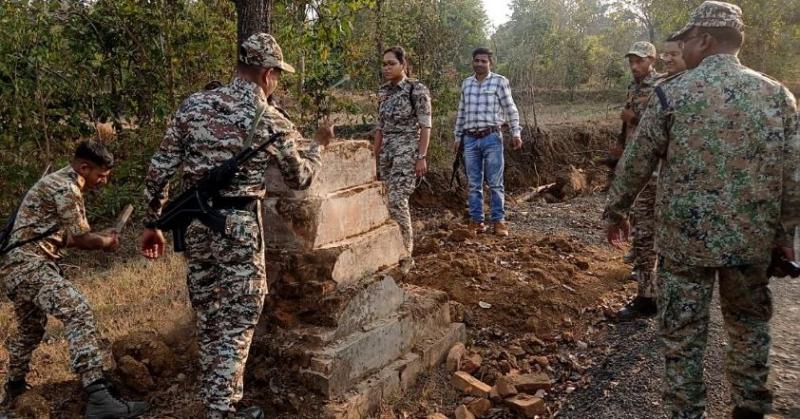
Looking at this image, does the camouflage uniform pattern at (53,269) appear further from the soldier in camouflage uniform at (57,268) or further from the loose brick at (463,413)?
the loose brick at (463,413)

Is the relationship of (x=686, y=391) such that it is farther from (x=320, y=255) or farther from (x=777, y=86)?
(x=320, y=255)

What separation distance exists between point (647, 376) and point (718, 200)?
4.64 ft

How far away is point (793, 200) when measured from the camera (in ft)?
8.89

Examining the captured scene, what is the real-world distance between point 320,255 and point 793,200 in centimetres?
245

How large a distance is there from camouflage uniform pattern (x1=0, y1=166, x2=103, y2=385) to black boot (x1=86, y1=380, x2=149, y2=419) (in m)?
0.06

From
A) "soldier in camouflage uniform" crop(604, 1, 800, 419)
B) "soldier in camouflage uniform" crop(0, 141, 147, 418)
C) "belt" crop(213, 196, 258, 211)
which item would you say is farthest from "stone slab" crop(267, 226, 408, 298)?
"soldier in camouflage uniform" crop(604, 1, 800, 419)

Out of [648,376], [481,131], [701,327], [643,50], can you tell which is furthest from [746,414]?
[481,131]

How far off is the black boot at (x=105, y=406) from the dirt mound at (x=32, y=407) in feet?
0.72

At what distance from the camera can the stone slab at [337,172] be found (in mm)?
3557

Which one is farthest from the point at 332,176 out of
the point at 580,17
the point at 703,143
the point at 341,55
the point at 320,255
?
the point at 580,17

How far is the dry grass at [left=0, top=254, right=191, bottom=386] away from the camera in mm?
4062

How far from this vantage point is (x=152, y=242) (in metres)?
3.26

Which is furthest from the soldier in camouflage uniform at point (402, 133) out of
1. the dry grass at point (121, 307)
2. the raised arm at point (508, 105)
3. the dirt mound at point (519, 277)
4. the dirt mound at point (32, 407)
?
the dirt mound at point (32, 407)

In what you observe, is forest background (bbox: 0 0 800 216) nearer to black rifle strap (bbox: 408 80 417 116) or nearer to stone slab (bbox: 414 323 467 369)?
black rifle strap (bbox: 408 80 417 116)
